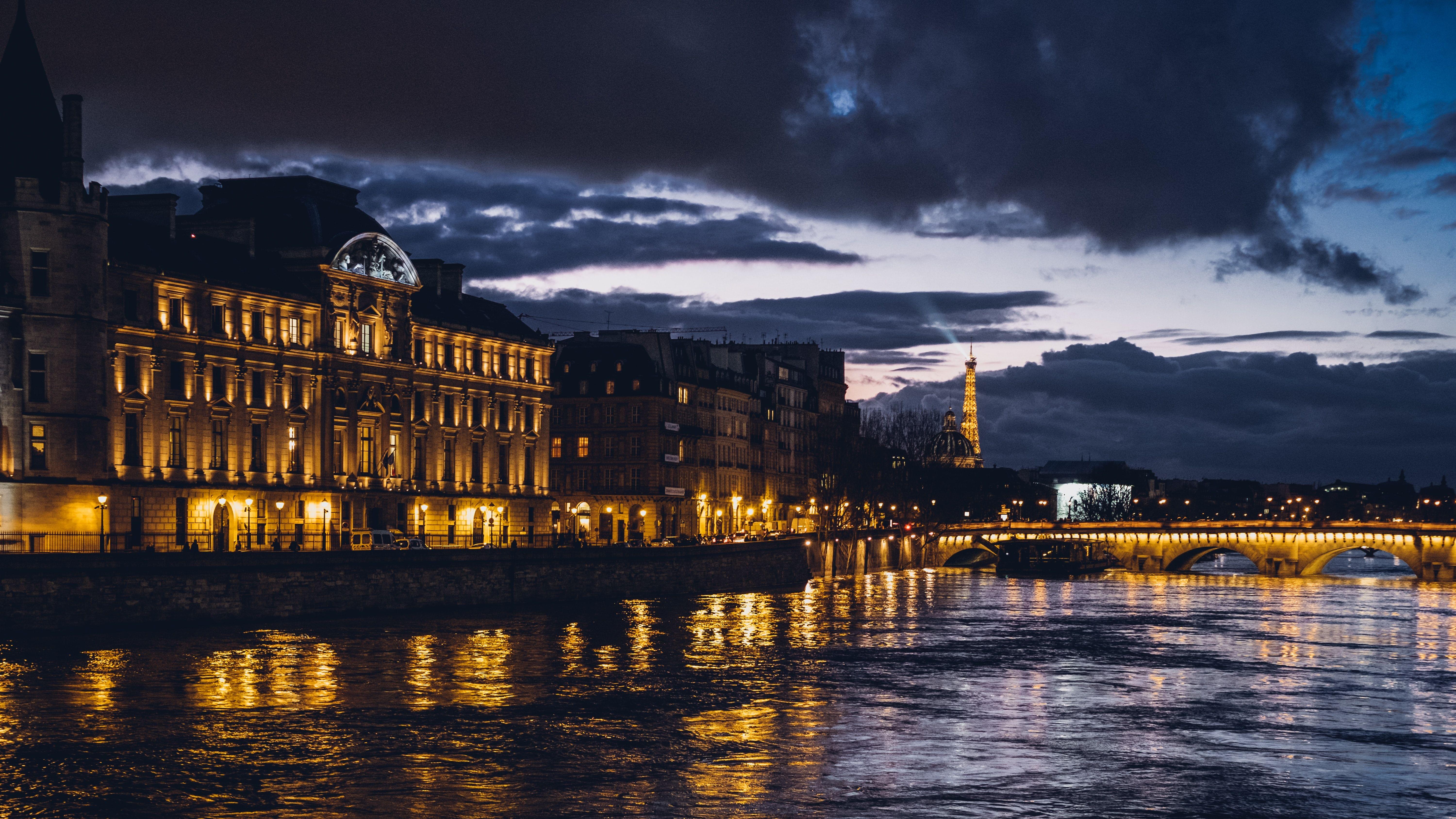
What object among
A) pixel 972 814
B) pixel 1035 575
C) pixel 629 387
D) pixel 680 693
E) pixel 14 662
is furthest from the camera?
pixel 1035 575

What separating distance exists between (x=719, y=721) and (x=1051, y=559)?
114 meters

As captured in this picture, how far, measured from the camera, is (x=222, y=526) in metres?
81.1

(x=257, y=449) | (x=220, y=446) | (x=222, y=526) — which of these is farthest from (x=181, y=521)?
(x=257, y=449)

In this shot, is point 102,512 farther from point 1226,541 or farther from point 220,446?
point 1226,541

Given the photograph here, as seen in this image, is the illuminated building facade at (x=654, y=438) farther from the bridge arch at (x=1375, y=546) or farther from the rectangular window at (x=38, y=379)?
the rectangular window at (x=38, y=379)

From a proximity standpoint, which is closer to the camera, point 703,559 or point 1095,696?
point 1095,696

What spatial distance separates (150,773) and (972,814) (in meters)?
15.2

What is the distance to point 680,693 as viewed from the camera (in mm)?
46094

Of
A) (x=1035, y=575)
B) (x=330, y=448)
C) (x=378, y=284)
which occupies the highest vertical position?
(x=378, y=284)

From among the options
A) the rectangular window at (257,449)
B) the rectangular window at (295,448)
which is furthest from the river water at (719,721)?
the rectangular window at (295,448)

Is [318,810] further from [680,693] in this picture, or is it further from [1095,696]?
[1095,696]

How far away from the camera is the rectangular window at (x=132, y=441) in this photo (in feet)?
246

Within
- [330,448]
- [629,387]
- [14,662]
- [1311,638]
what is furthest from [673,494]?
[14,662]

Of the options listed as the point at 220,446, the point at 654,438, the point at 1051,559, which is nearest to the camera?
the point at 220,446
